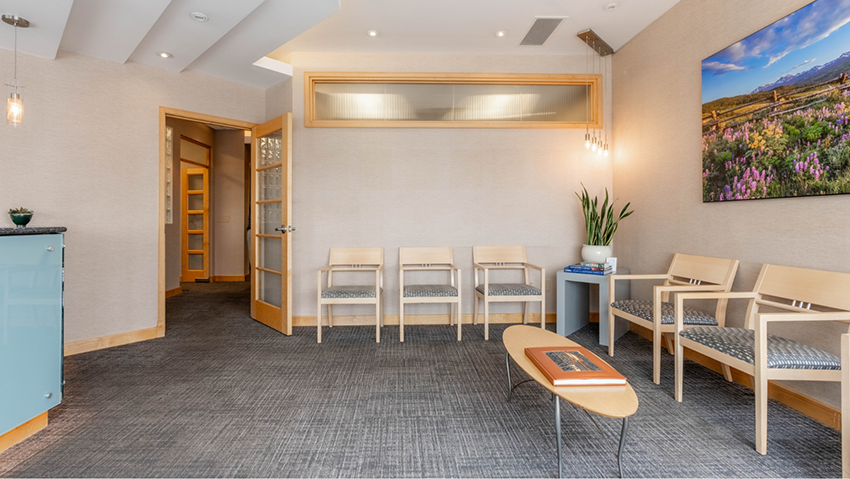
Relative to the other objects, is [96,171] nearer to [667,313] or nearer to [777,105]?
[667,313]

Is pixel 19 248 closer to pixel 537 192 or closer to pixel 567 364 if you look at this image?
pixel 567 364

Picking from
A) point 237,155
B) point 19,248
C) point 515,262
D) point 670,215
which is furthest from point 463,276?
point 237,155

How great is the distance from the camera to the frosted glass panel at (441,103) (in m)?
3.94

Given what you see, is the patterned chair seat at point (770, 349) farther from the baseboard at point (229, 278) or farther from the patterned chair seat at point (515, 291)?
the baseboard at point (229, 278)

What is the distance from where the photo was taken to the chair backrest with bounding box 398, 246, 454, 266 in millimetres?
3809

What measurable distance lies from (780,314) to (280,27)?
3.61 m

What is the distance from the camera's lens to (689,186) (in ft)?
9.71

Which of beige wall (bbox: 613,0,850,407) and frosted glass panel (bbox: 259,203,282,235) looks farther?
frosted glass panel (bbox: 259,203,282,235)

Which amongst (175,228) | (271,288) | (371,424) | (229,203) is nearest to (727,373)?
(371,424)

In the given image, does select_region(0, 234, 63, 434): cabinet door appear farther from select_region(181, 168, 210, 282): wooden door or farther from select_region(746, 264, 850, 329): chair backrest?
select_region(181, 168, 210, 282): wooden door

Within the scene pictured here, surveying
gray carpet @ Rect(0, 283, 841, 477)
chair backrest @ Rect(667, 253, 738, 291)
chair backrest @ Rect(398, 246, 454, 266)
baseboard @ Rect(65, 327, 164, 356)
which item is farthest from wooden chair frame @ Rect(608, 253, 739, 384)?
baseboard @ Rect(65, 327, 164, 356)

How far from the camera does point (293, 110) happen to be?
154 inches

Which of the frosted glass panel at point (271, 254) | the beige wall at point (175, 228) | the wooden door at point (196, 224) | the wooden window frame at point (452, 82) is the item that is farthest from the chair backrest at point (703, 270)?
the wooden door at point (196, 224)

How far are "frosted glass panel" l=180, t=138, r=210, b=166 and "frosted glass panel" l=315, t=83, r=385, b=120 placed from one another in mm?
3781
